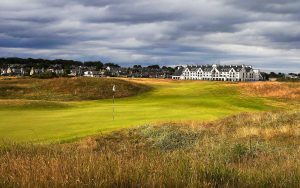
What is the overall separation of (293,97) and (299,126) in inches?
1674

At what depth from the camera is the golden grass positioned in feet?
218

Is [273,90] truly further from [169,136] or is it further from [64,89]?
[169,136]

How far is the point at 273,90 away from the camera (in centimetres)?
6969

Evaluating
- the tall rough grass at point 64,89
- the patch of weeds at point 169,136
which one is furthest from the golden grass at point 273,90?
the patch of weeds at point 169,136

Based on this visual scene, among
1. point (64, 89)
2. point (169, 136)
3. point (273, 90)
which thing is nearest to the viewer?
point (169, 136)

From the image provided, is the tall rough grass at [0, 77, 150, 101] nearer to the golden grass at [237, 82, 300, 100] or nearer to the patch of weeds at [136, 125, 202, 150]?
the golden grass at [237, 82, 300, 100]

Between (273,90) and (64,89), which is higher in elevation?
(273,90)

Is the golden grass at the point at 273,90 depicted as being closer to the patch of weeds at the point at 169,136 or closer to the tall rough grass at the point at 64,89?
the tall rough grass at the point at 64,89

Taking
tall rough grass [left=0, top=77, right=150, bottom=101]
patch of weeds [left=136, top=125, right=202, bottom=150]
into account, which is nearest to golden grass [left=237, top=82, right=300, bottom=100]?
tall rough grass [left=0, top=77, right=150, bottom=101]

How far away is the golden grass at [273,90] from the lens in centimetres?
6638

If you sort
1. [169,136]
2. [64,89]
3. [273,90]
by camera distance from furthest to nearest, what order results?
1. [273,90]
2. [64,89]
3. [169,136]

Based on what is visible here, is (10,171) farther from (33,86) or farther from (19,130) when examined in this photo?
(33,86)

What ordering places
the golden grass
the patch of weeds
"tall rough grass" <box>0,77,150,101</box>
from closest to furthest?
the patch of weeds
"tall rough grass" <box>0,77,150,101</box>
the golden grass

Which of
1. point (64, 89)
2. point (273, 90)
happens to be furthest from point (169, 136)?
point (273, 90)
